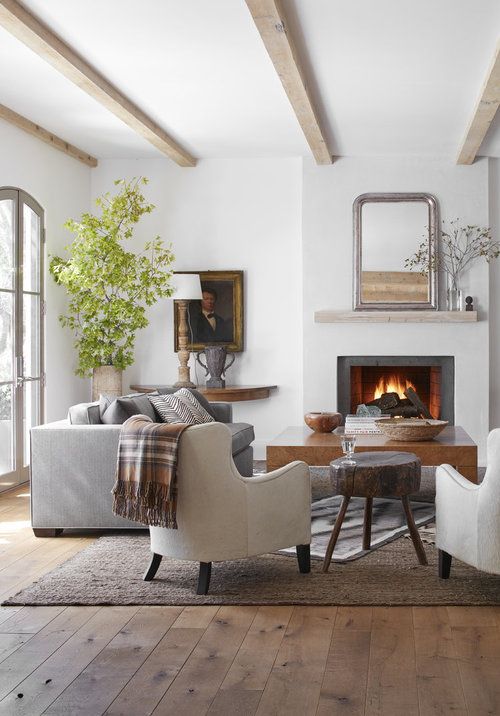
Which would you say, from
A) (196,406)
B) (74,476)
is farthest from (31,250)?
(74,476)

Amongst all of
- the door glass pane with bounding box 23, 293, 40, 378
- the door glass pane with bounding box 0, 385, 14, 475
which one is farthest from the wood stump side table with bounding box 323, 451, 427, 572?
the door glass pane with bounding box 23, 293, 40, 378

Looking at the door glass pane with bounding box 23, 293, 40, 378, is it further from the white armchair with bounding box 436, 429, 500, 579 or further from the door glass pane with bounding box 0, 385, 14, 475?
the white armchair with bounding box 436, 429, 500, 579

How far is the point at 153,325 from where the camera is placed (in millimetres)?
8398

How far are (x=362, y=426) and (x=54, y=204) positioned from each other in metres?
3.37

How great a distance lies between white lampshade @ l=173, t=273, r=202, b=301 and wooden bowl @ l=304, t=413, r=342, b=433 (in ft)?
7.33

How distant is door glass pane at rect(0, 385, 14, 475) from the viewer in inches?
254

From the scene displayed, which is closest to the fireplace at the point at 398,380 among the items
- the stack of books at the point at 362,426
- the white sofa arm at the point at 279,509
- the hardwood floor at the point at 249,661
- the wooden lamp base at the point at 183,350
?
the wooden lamp base at the point at 183,350

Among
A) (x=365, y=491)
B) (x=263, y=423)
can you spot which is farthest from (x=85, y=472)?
(x=263, y=423)

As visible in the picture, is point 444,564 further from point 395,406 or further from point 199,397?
point 395,406

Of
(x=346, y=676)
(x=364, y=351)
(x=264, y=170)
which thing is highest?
(x=264, y=170)

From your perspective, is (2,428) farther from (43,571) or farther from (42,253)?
(43,571)

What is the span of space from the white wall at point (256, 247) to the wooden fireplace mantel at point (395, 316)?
44cm

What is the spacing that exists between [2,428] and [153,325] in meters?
2.29

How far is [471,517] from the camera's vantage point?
3.73m
